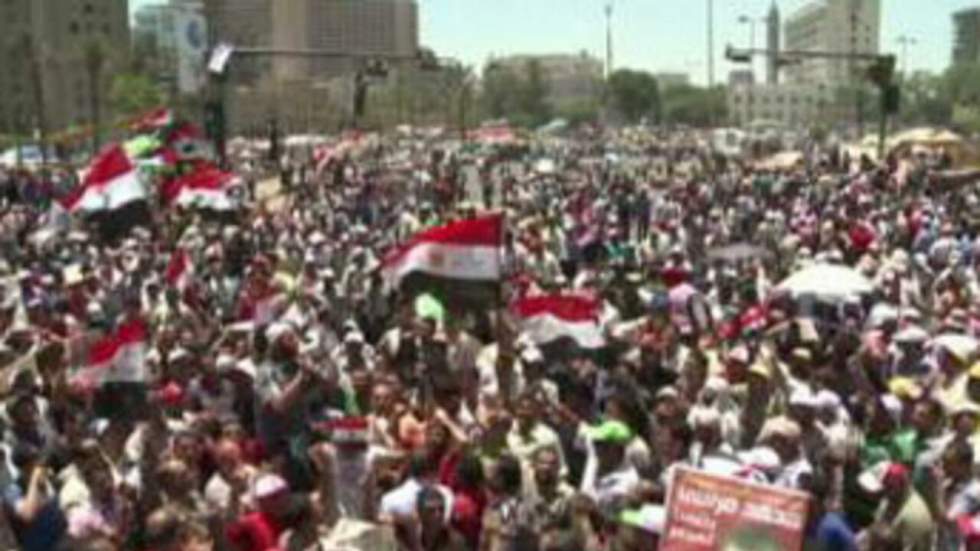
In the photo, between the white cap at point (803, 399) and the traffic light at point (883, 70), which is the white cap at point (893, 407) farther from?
the traffic light at point (883, 70)

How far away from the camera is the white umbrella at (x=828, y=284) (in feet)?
51.1

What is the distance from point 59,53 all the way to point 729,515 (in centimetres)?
13994

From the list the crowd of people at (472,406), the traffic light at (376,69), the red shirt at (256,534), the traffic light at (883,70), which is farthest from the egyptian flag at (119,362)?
the traffic light at (376,69)

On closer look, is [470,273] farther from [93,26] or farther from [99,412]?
[93,26]

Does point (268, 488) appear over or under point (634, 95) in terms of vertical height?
over

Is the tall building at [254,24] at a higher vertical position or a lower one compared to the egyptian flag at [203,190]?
higher

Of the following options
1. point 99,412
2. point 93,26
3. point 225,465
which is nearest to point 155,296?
point 99,412

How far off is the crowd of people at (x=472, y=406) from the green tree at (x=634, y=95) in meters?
146

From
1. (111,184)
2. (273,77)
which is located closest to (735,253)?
(111,184)

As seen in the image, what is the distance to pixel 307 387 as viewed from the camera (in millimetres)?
10008

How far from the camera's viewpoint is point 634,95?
166 meters

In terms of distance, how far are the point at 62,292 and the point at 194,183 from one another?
17.2 feet

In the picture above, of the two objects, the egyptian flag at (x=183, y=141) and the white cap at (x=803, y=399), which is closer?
the white cap at (x=803, y=399)

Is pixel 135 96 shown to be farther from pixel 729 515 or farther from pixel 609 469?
pixel 729 515
